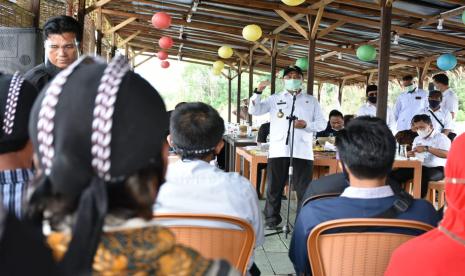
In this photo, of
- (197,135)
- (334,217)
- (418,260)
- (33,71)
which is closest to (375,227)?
(334,217)

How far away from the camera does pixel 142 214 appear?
646mm

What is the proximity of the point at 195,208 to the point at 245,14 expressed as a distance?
6.97 metres

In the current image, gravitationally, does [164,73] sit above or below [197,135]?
above

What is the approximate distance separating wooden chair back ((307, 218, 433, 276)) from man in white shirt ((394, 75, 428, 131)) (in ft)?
18.0

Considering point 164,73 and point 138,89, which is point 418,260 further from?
point 164,73

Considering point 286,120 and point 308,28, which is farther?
point 308,28

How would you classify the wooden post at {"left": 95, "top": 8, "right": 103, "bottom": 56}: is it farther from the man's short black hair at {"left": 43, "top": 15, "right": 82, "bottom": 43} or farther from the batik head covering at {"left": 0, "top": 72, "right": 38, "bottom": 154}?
the batik head covering at {"left": 0, "top": 72, "right": 38, "bottom": 154}

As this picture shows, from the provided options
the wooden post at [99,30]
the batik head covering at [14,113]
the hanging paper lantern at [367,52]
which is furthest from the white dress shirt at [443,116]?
the wooden post at [99,30]

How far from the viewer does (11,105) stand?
114 centimetres

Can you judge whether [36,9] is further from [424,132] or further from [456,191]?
[456,191]

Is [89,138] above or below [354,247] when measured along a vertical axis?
above

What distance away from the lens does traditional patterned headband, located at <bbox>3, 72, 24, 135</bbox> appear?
1.13m

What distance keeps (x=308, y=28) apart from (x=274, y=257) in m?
5.16

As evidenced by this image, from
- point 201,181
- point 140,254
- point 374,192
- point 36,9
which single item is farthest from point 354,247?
point 36,9
